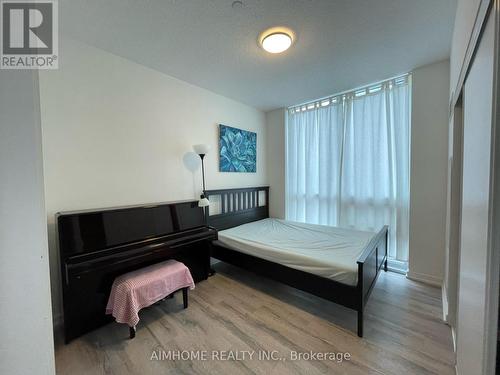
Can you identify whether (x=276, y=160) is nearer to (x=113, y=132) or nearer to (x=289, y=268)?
(x=289, y=268)

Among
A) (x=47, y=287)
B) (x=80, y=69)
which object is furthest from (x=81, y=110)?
(x=47, y=287)

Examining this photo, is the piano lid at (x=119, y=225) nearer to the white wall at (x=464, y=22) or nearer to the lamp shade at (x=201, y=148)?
the lamp shade at (x=201, y=148)

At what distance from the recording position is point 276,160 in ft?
13.4

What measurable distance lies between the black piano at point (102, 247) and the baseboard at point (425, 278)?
272 cm

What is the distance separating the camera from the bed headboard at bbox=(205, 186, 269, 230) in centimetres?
316

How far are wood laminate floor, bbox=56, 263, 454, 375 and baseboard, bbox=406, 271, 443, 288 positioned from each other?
16cm

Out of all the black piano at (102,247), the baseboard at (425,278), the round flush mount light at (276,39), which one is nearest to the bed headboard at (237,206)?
the black piano at (102,247)

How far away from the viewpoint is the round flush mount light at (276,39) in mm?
1848

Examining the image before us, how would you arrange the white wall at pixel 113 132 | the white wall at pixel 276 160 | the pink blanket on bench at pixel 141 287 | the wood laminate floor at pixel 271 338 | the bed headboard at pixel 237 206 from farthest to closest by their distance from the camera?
the white wall at pixel 276 160 → the bed headboard at pixel 237 206 → the white wall at pixel 113 132 → the pink blanket on bench at pixel 141 287 → the wood laminate floor at pixel 271 338

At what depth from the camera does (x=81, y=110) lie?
1975 mm

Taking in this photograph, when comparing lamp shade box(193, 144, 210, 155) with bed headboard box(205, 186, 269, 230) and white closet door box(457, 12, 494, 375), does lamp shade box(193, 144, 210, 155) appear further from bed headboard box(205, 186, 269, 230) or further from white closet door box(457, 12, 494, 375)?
white closet door box(457, 12, 494, 375)

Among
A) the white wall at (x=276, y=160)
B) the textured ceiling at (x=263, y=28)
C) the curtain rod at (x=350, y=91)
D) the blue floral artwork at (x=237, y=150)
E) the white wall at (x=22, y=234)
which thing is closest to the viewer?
the white wall at (x=22, y=234)

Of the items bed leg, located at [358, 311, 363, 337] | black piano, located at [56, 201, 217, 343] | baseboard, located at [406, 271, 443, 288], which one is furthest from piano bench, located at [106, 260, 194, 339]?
baseboard, located at [406, 271, 443, 288]

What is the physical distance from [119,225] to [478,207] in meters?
2.48
